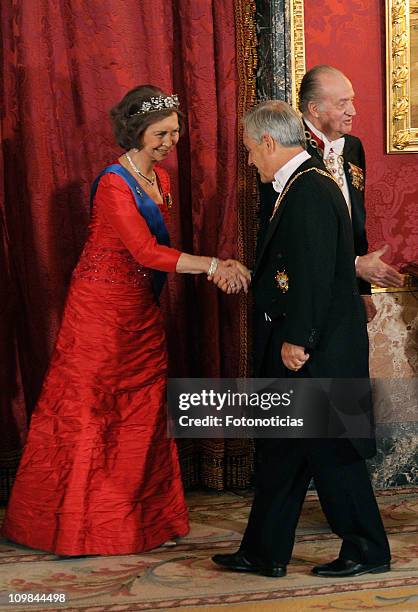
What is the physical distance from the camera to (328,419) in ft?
9.84

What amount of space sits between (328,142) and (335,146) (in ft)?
0.21

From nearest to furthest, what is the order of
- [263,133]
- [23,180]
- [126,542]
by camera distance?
[263,133], [126,542], [23,180]

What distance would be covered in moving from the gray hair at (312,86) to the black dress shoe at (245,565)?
170 centimetres

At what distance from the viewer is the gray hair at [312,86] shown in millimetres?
3494

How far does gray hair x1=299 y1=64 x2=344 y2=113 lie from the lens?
3.49 m

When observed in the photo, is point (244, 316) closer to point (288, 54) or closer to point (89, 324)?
point (89, 324)

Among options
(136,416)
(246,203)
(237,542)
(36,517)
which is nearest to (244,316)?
(246,203)

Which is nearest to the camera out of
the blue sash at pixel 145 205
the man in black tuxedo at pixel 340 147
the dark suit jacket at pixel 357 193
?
the blue sash at pixel 145 205

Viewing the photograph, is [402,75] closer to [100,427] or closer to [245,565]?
[100,427]

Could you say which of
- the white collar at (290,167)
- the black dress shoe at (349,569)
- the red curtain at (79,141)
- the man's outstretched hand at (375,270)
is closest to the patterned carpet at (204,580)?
the black dress shoe at (349,569)

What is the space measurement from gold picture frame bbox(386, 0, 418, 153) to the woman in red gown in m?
1.05

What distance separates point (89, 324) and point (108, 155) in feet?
2.58

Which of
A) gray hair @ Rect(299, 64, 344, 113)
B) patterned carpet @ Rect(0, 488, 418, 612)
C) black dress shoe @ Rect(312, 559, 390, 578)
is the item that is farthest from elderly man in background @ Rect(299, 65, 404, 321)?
black dress shoe @ Rect(312, 559, 390, 578)

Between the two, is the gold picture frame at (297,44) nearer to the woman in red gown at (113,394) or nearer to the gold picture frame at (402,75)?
the gold picture frame at (402,75)
